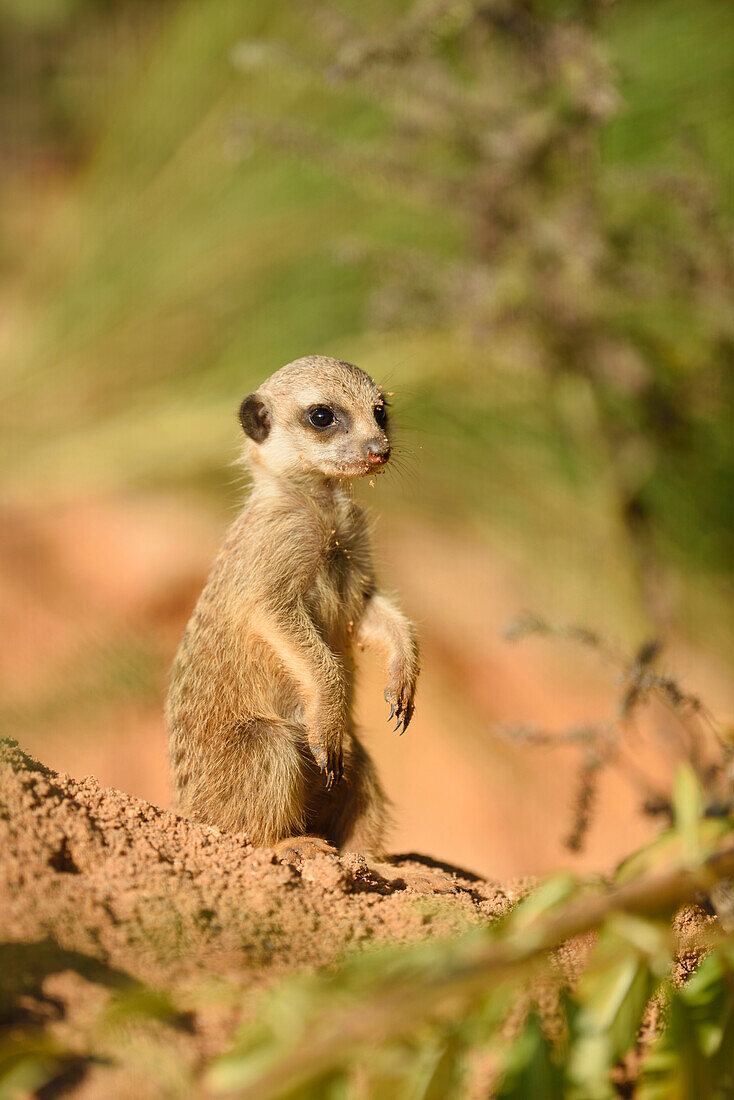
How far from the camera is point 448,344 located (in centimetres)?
339

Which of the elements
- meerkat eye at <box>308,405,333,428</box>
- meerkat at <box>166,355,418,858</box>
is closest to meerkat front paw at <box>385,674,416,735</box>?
meerkat at <box>166,355,418,858</box>

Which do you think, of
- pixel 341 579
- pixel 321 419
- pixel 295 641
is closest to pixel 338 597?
pixel 341 579

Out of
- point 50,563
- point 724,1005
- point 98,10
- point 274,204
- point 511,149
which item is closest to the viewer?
point 724,1005

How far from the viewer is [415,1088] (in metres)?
0.50

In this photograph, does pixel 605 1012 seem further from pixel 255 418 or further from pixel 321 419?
pixel 255 418

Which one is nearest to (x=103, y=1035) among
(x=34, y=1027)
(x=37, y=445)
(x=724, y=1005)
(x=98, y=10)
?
(x=34, y=1027)

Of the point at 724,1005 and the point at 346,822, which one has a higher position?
the point at 346,822

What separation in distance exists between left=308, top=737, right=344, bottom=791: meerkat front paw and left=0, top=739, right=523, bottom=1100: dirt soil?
0.28 m

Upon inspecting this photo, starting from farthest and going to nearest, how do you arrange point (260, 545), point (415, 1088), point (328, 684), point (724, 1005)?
point (260, 545), point (328, 684), point (724, 1005), point (415, 1088)

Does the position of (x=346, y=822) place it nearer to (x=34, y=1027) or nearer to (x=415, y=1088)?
(x=34, y=1027)

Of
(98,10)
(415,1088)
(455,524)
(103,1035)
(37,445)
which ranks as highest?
(98,10)

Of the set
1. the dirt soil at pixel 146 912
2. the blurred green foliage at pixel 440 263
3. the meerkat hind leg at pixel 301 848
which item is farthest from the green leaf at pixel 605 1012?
the blurred green foliage at pixel 440 263

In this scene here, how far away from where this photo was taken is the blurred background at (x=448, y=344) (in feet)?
9.10

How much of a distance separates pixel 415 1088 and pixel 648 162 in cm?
360
